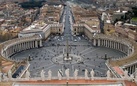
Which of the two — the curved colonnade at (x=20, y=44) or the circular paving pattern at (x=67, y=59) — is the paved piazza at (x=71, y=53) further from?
the curved colonnade at (x=20, y=44)

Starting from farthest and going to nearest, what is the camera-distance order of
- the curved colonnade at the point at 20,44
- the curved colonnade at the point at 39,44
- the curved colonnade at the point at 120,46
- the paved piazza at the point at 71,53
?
the curved colonnade at the point at 20,44
the curved colonnade at the point at 39,44
the paved piazza at the point at 71,53
the curved colonnade at the point at 120,46

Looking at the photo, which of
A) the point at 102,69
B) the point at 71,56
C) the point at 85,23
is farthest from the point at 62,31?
the point at 102,69

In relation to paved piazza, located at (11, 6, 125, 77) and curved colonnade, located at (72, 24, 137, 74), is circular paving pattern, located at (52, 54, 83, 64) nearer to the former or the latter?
paved piazza, located at (11, 6, 125, 77)

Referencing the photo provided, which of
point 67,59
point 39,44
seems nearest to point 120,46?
point 67,59

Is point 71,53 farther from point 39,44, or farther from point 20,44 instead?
point 20,44

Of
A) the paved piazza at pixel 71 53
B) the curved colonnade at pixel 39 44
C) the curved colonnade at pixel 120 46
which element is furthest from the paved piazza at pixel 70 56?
the curved colonnade at pixel 120 46
